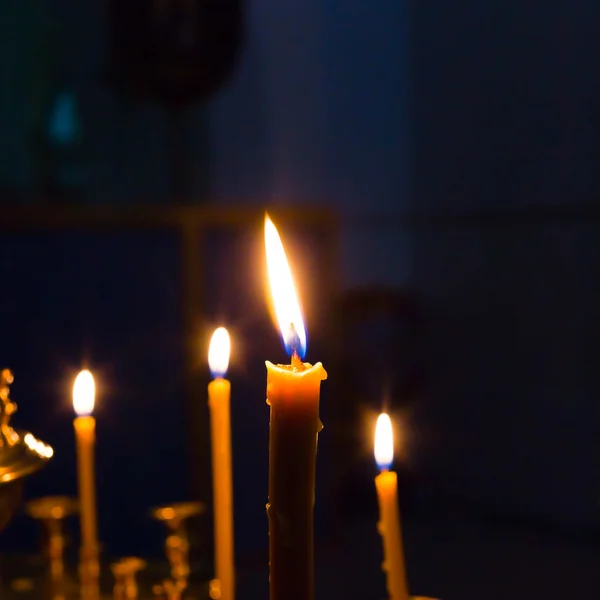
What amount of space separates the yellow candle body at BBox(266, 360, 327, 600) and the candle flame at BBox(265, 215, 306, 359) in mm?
25

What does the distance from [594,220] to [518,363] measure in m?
0.35

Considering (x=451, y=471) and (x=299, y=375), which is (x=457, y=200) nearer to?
(x=451, y=471)

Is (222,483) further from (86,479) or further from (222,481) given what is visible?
(86,479)

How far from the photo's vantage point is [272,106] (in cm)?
185

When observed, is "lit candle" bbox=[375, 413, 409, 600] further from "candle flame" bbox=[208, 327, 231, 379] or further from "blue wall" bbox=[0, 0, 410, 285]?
"blue wall" bbox=[0, 0, 410, 285]

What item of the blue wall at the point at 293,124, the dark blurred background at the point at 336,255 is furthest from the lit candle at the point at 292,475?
the blue wall at the point at 293,124

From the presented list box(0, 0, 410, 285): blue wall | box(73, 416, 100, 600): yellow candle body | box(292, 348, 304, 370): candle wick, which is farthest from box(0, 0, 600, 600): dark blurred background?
box(292, 348, 304, 370): candle wick

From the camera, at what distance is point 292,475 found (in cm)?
29

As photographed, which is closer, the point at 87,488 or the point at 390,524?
the point at 390,524

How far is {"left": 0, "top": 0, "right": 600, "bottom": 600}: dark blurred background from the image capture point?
1.31 metres

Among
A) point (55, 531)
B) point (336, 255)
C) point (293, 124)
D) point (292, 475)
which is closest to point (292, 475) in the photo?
point (292, 475)

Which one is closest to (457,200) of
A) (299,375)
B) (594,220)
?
(594,220)

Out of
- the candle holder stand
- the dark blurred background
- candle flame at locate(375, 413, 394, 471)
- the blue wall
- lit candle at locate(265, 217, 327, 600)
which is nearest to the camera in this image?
lit candle at locate(265, 217, 327, 600)

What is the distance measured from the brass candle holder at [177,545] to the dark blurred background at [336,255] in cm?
70
